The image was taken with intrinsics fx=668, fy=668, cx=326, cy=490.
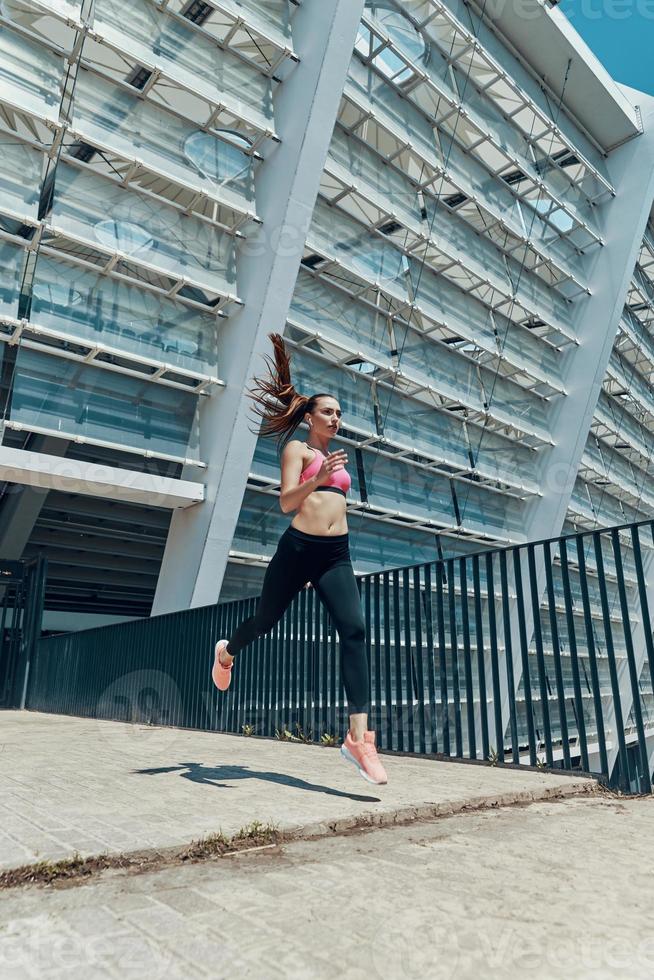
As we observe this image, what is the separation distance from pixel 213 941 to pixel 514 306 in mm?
21840

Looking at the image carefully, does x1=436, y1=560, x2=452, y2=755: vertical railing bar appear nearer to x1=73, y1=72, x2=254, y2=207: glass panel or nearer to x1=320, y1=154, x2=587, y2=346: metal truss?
x1=73, y1=72, x2=254, y2=207: glass panel

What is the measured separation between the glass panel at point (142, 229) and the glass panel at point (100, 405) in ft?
7.50

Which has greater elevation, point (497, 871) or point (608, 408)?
point (608, 408)

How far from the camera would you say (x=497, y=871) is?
171 cm

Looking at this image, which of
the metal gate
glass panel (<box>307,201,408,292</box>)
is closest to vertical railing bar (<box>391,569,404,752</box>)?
glass panel (<box>307,201,408,292</box>)

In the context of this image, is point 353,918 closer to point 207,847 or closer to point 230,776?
point 207,847

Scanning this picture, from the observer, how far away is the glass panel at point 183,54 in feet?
36.2

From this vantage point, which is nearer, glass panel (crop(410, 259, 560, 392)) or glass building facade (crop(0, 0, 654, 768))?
glass building facade (crop(0, 0, 654, 768))

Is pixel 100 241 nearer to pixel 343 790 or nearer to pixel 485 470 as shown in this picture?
pixel 343 790

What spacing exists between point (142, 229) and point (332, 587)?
1112 cm

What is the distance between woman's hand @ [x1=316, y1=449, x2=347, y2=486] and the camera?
2.81 meters

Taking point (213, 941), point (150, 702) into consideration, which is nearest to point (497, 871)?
point (213, 941)

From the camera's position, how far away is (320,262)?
1530 cm

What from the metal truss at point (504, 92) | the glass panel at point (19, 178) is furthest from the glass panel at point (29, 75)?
the metal truss at point (504, 92)
